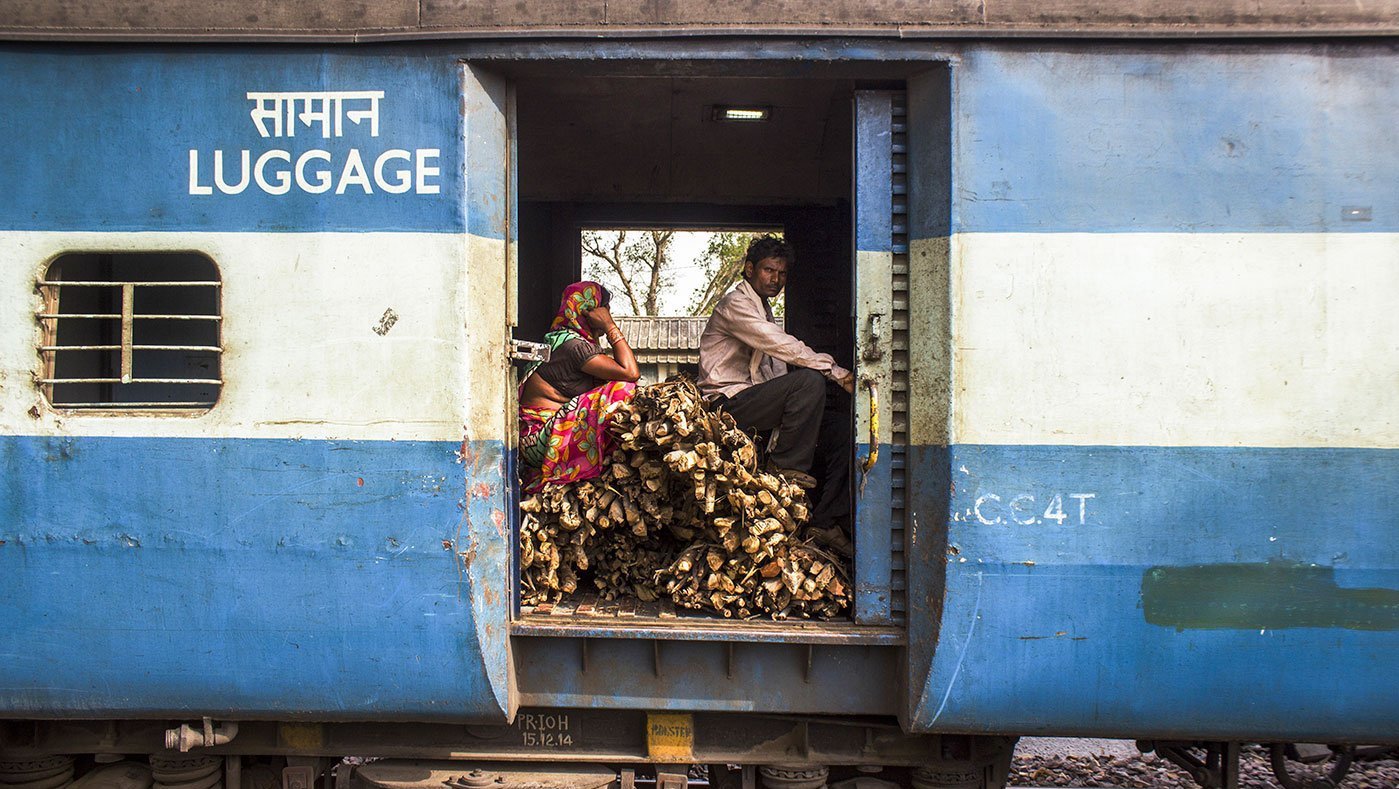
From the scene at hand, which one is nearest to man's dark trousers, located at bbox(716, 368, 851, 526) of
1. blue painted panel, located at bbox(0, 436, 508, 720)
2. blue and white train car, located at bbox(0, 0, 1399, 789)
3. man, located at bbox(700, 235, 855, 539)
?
man, located at bbox(700, 235, 855, 539)

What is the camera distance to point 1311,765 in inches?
134

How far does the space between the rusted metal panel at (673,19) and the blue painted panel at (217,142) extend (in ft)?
0.27

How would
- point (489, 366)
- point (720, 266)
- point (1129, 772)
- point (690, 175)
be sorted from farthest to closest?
point (720, 266) → point (690, 175) → point (1129, 772) → point (489, 366)

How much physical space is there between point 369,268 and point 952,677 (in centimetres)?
230

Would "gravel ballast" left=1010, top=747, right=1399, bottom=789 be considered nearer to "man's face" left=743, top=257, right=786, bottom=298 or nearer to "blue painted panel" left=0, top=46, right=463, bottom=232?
"man's face" left=743, top=257, right=786, bottom=298

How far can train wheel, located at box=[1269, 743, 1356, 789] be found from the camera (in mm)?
3229

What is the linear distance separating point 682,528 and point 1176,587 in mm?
1755

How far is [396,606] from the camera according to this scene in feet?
9.59

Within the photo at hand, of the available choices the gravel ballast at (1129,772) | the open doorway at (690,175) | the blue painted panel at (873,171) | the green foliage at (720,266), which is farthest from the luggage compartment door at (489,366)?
the green foliage at (720,266)

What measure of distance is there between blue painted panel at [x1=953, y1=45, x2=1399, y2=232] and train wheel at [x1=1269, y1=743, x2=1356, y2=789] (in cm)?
186

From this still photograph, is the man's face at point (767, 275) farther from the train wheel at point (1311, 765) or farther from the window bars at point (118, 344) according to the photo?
the train wheel at point (1311, 765)

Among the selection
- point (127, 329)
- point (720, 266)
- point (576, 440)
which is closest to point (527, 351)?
point (576, 440)

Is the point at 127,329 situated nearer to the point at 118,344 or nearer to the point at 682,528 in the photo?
the point at 118,344

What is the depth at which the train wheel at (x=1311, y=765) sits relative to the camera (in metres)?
3.23
